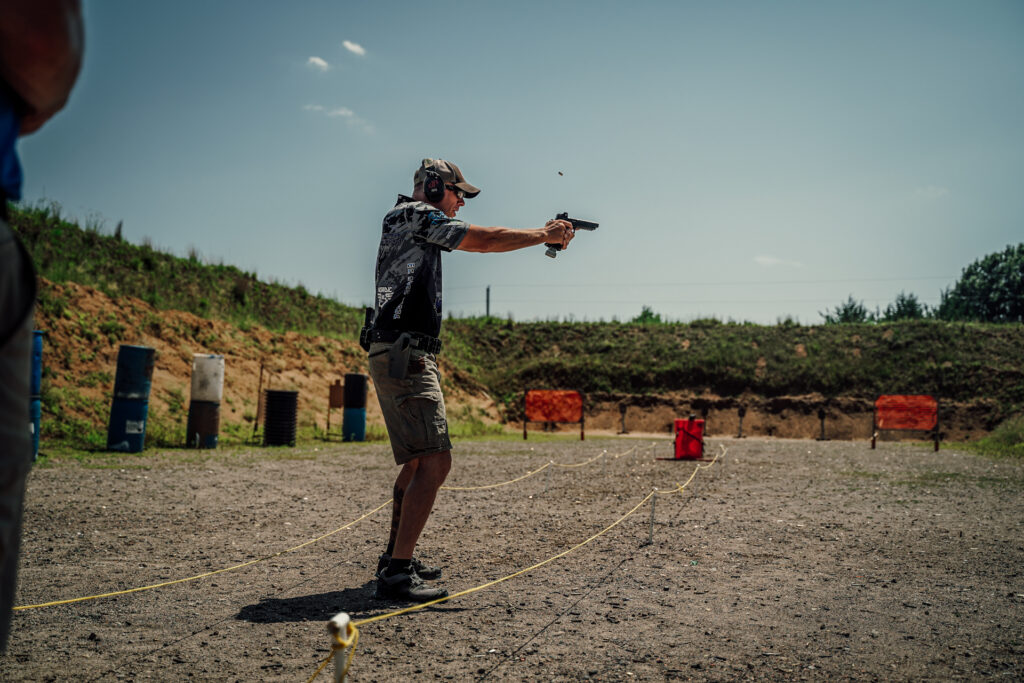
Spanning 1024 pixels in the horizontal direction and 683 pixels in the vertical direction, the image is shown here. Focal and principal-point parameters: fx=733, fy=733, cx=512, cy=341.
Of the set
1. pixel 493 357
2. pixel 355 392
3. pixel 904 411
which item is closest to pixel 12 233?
pixel 355 392

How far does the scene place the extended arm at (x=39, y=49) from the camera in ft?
4.40

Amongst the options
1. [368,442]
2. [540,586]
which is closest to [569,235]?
[540,586]

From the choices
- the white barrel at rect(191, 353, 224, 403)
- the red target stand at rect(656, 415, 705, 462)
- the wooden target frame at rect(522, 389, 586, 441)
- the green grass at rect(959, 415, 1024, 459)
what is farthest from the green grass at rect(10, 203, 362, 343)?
the green grass at rect(959, 415, 1024, 459)

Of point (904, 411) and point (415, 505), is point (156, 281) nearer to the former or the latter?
point (415, 505)

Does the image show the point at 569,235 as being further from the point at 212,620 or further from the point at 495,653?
the point at 212,620

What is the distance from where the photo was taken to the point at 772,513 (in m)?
7.23

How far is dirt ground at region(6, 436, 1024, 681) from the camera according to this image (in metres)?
3.35

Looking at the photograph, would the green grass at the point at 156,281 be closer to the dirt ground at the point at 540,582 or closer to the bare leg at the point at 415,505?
the dirt ground at the point at 540,582

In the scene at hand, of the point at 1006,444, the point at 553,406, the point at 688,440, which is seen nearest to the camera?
the point at 688,440

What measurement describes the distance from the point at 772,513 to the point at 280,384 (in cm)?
1669

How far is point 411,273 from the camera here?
4.26 meters

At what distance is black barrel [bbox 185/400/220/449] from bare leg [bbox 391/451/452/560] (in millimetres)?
9940

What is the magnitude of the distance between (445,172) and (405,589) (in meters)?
2.54

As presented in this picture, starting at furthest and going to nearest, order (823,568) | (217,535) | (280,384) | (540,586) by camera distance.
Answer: (280,384)
(217,535)
(823,568)
(540,586)
